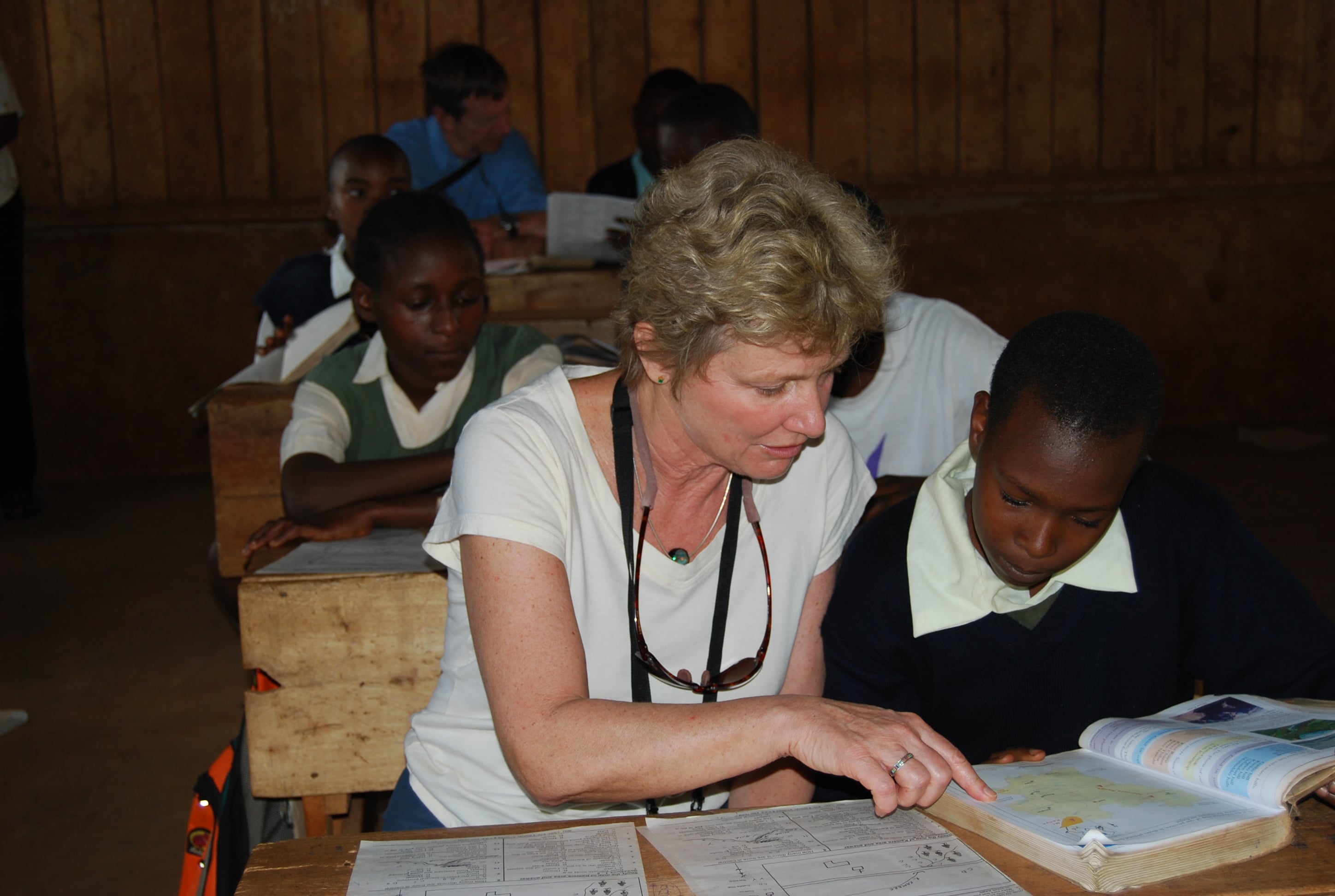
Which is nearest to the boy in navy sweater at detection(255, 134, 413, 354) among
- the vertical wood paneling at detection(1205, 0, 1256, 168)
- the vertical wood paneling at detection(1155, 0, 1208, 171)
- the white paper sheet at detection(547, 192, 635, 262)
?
the white paper sheet at detection(547, 192, 635, 262)

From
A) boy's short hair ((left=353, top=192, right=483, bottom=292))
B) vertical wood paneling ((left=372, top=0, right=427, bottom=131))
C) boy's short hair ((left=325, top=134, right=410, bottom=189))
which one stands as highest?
vertical wood paneling ((left=372, top=0, right=427, bottom=131))

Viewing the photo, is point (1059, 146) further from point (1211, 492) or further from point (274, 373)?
point (1211, 492)

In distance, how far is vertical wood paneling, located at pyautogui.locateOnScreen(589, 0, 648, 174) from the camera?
5836mm

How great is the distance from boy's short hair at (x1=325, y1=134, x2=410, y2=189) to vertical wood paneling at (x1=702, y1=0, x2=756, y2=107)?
231 cm

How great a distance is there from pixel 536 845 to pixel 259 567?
1.08 meters

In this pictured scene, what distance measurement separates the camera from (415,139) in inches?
186

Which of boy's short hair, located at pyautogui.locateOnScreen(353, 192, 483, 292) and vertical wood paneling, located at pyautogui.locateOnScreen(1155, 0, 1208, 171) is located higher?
vertical wood paneling, located at pyautogui.locateOnScreen(1155, 0, 1208, 171)

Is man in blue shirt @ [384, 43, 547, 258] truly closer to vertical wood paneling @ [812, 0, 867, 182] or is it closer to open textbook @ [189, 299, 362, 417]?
open textbook @ [189, 299, 362, 417]

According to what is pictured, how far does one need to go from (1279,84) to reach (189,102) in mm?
5734

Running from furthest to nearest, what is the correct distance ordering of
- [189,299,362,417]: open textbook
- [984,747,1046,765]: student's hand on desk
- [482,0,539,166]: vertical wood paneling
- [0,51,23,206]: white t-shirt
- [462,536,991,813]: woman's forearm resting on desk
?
[482,0,539,166]: vertical wood paneling
[0,51,23,206]: white t-shirt
[189,299,362,417]: open textbook
[984,747,1046,765]: student's hand on desk
[462,536,991,813]: woman's forearm resting on desk

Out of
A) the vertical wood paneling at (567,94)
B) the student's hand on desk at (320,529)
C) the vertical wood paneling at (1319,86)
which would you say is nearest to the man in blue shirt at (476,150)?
the vertical wood paneling at (567,94)

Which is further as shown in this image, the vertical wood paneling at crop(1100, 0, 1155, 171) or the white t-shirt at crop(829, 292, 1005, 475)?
the vertical wood paneling at crop(1100, 0, 1155, 171)

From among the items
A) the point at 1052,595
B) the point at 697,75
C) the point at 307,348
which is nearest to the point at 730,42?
the point at 697,75

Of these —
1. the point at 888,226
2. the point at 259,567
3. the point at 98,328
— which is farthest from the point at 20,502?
the point at 888,226
